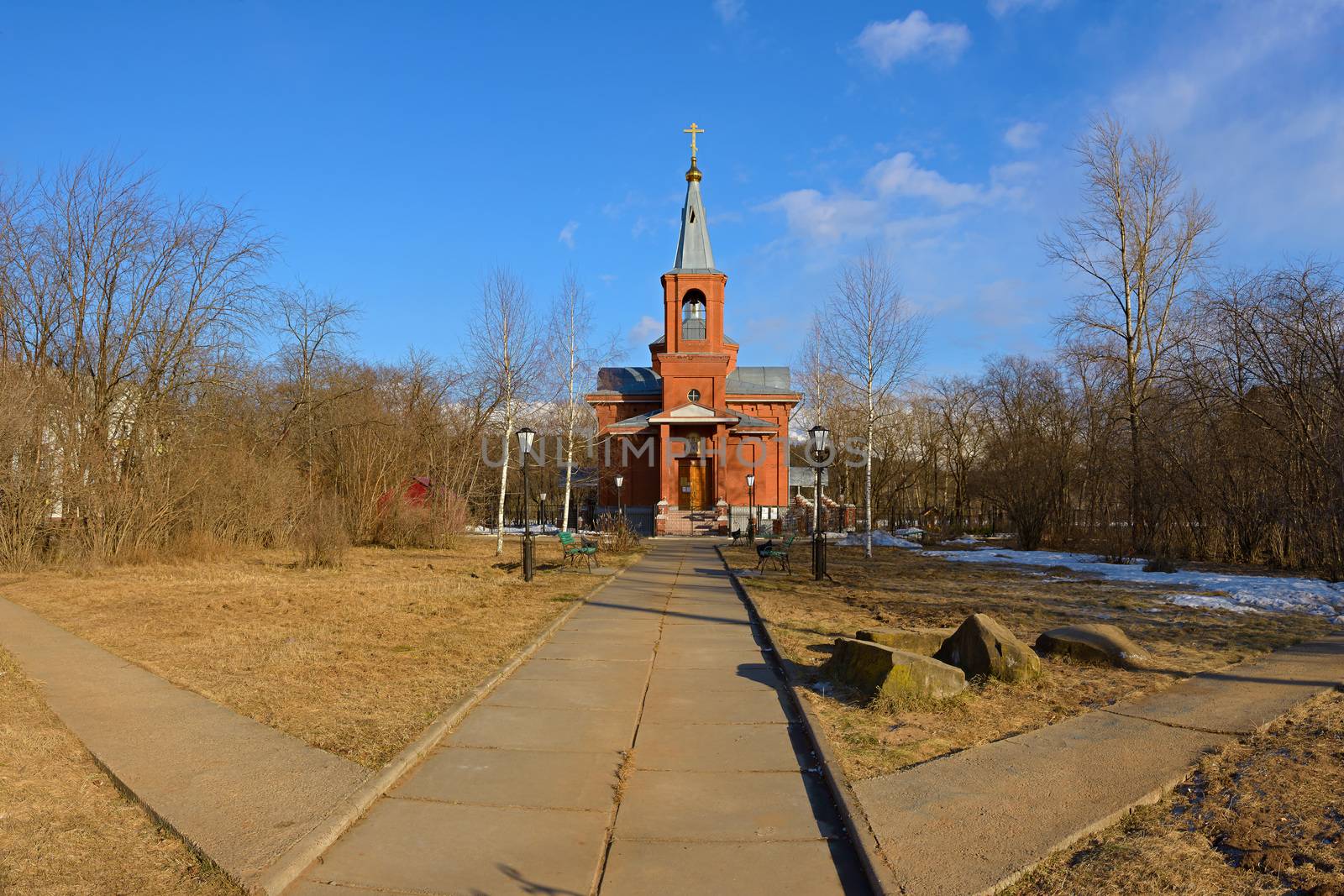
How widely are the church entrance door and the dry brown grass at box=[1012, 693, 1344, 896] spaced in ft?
128

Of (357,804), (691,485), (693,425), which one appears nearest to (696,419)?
(693,425)

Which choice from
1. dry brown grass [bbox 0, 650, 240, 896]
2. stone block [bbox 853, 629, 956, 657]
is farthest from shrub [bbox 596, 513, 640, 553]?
dry brown grass [bbox 0, 650, 240, 896]

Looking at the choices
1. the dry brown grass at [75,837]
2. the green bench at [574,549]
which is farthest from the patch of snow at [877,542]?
the dry brown grass at [75,837]

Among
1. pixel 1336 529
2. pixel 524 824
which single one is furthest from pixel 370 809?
pixel 1336 529

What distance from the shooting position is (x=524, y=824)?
4.38 metres

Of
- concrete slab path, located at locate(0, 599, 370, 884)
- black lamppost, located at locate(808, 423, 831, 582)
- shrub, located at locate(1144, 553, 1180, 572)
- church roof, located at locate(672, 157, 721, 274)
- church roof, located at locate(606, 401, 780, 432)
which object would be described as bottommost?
concrete slab path, located at locate(0, 599, 370, 884)

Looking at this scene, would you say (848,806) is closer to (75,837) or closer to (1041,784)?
(1041,784)

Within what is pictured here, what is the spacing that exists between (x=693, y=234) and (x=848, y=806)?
44.2 meters

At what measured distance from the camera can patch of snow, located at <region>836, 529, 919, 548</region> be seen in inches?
1296

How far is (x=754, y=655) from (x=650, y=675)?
1.51m

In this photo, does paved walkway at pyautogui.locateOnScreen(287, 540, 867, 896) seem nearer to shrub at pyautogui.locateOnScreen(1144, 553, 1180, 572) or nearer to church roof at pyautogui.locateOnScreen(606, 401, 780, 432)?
shrub at pyautogui.locateOnScreen(1144, 553, 1180, 572)

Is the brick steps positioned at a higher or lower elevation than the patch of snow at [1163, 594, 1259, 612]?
higher

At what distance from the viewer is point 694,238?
1834 inches

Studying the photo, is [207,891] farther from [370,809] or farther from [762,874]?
[762,874]
